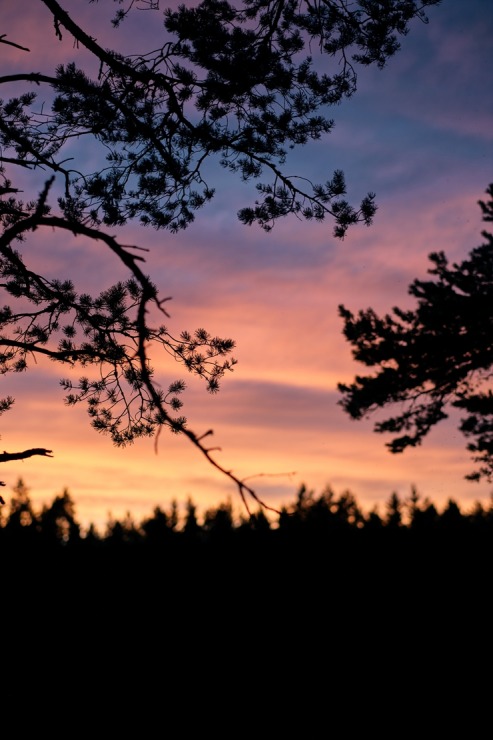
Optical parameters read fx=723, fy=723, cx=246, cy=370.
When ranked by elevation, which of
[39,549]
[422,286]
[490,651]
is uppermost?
[422,286]

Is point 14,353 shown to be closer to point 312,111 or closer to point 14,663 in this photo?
point 14,663

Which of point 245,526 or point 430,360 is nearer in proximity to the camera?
point 245,526

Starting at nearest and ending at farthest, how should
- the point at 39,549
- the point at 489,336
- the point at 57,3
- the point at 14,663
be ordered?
the point at 57,3 < the point at 14,663 < the point at 39,549 < the point at 489,336

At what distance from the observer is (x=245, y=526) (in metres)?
6.88

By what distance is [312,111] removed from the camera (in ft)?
24.0

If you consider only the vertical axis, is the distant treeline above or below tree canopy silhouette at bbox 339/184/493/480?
below

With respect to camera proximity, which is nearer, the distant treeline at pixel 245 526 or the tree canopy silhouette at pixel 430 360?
the distant treeline at pixel 245 526

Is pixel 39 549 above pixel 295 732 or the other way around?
above

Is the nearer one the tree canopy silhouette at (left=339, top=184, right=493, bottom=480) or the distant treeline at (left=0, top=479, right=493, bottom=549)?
the distant treeline at (left=0, top=479, right=493, bottom=549)

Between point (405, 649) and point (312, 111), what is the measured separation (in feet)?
17.1

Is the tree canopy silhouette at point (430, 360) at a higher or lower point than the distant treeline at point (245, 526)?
higher

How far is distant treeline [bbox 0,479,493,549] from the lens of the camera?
6770 millimetres

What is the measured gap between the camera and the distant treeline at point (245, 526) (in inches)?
267

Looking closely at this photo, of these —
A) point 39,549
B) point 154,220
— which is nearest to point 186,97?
point 154,220
